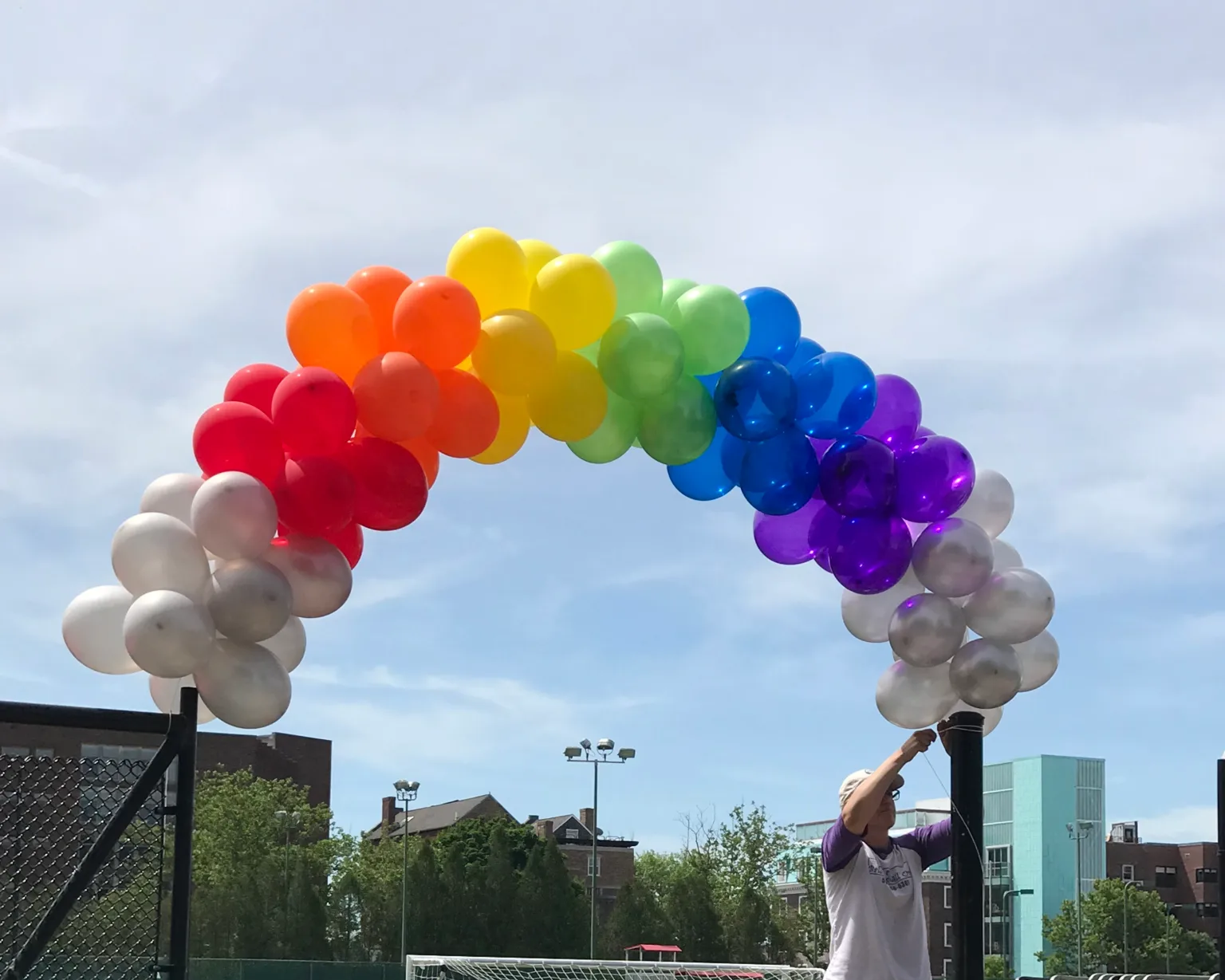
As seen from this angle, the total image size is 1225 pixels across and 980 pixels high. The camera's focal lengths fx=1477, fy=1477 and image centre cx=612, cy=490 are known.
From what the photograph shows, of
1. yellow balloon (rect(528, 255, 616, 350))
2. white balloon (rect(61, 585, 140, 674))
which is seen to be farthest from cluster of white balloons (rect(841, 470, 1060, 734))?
white balloon (rect(61, 585, 140, 674))

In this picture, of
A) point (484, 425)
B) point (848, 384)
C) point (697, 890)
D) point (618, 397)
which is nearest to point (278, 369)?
point (484, 425)

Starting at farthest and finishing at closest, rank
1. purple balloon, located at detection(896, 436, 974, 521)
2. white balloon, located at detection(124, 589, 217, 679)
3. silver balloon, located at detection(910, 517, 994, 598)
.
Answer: purple balloon, located at detection(896, 436, 974, 521)
silver balloon, located at detection(910, 517, 994, 598)
white balloon, located at detection(124, 589, 217, 679)

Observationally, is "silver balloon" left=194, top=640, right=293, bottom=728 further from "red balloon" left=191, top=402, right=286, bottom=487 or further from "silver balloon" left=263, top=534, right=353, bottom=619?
"red balloon" left=191, top=402, right=286, bottom=487

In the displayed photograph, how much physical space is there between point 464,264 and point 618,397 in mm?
909

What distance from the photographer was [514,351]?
6102mm

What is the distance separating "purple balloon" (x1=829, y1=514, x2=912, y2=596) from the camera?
659 cm

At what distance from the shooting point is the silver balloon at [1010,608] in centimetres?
645

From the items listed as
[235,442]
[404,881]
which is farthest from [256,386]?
[404,881]

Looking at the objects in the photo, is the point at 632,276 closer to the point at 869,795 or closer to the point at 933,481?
the point at 933,481

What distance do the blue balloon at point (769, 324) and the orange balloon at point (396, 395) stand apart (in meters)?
1.59

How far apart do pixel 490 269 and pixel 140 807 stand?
8.58 ft

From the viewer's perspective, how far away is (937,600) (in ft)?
21.3

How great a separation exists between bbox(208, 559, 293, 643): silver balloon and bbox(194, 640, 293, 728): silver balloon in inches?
2.6

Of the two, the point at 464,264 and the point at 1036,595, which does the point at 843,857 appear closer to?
the point at 1036,595
